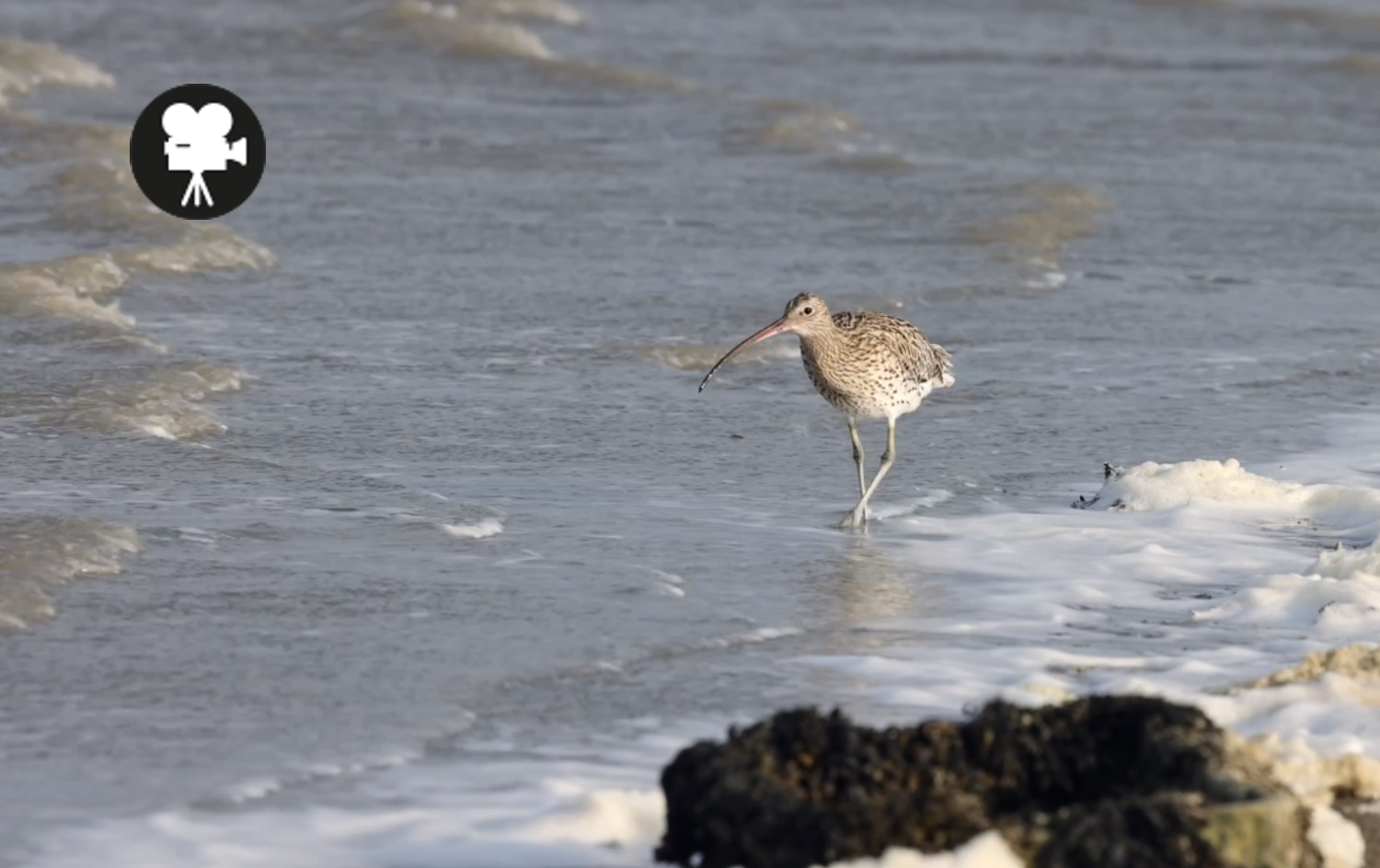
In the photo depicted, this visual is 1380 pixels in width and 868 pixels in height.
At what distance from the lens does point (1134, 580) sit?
707cm

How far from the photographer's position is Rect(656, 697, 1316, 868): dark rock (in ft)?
13.8

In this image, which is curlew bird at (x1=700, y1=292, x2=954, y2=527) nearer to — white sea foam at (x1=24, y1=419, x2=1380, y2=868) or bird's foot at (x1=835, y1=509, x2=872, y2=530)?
bird's foot at (x1=835, y1=509, x2=872, y2=530)

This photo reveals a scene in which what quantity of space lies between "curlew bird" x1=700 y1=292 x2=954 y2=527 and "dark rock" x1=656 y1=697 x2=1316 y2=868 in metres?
3.76

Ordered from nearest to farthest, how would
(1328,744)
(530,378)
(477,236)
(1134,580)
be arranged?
(1328,744), (1134,580), (530,378), (477,236)

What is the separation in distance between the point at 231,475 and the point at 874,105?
36.9ft

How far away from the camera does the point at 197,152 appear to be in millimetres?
15711

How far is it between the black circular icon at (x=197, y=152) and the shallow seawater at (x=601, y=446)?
0.70 feet

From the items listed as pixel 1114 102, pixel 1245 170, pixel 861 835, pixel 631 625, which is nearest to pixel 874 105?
pixel 1114 102

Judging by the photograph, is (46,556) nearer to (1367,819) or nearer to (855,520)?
(855,520)

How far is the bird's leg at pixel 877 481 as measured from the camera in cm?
784

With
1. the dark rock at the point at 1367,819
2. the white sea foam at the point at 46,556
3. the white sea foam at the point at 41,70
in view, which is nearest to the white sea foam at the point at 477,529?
the white sea foam at the point at 46,556

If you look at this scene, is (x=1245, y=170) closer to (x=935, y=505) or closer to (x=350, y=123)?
(x=350, y=123)

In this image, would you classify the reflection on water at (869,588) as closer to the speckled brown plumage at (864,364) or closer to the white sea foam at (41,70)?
the speckled brown plumage at (864,364)

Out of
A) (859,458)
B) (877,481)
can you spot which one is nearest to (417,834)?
(877,481)
